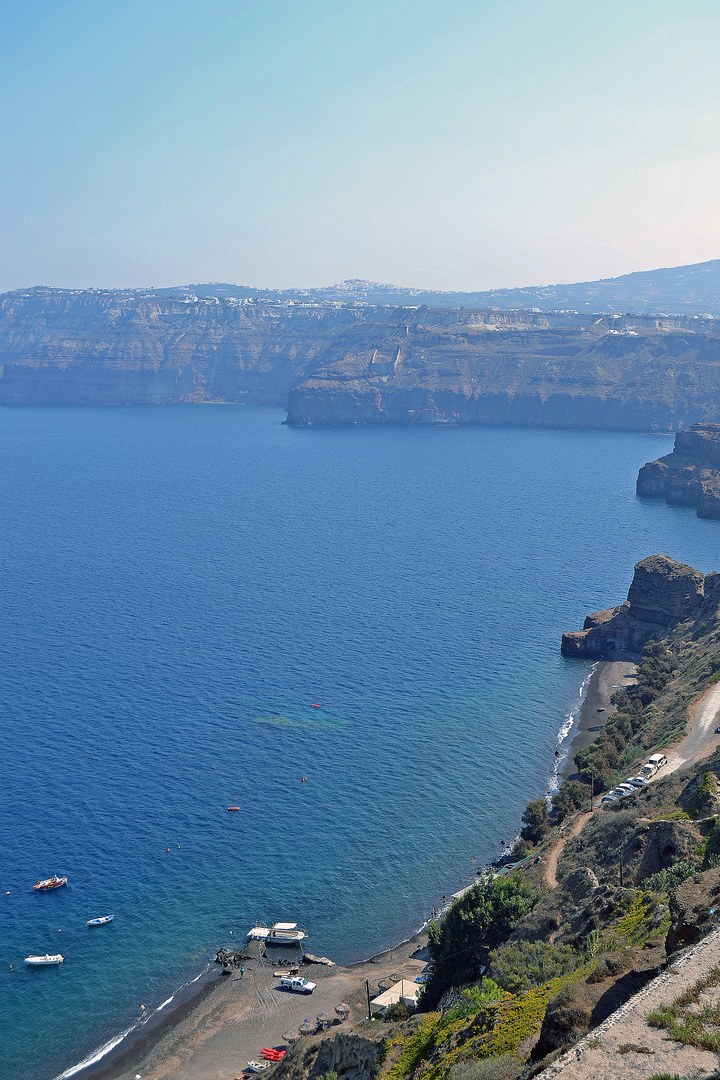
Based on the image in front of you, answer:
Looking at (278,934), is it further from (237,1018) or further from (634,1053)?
(634,1053)

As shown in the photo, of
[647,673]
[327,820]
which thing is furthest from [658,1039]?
[647,673]

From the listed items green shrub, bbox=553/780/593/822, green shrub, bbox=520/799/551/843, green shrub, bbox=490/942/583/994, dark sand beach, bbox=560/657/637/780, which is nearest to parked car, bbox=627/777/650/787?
green shrub, bbox=553/780/593/822

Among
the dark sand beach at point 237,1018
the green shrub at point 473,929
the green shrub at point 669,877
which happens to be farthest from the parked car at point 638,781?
the green shrub at point 669,877

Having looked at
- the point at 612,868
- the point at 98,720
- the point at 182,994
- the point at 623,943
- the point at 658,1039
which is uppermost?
the point at 658,1039

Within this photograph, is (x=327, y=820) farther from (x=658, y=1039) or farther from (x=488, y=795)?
(x=658, y=1039)

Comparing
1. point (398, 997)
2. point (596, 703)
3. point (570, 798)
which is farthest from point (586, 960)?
point (596, 703)

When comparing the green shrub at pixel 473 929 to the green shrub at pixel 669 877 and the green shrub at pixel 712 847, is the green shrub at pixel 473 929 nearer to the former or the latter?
the green shrub at pixel 669 877

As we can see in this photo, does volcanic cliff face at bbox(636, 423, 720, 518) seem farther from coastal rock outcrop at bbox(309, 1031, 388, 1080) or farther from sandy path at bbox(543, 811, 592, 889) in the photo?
coastal rock outcrop at bbox(309, 1031, 388, 1080)
